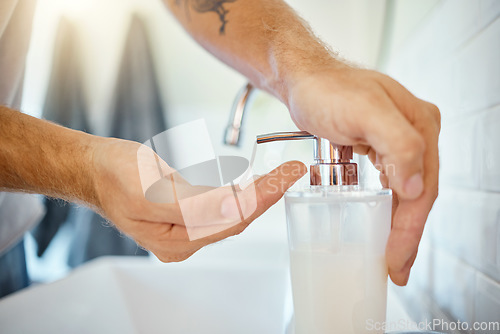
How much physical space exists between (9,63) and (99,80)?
1.33ft

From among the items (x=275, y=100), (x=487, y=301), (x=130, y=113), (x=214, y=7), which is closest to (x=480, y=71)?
(x=487, y=301)

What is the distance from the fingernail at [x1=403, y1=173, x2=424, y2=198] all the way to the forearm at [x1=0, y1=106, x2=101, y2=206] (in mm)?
261

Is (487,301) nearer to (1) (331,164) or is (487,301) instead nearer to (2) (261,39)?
(1) (331,164)

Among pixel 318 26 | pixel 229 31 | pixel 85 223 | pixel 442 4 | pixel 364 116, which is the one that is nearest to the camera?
pixel 364 116

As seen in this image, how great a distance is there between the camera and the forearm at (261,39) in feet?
1.05

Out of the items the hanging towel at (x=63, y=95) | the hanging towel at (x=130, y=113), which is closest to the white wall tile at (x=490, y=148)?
the hanging towel at (x=130, y=113)

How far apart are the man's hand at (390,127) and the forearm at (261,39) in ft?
0.11

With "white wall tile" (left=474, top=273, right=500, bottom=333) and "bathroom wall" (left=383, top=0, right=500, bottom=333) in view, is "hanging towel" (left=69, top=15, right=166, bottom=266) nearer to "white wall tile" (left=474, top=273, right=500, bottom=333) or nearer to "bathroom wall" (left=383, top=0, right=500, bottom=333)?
"bathroom wall" (left=383, top=0, right=500, bottom=333)

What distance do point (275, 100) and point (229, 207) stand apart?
0.49 meters

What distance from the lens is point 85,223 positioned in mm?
884

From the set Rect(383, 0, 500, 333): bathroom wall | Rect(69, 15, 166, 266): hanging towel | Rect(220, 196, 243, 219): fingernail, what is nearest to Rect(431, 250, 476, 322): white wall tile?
Rect(383, 0, 500, 333): bathroom wall

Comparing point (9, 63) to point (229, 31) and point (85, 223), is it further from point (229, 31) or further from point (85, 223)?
point (85, 223)

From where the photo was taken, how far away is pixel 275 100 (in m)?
0.74


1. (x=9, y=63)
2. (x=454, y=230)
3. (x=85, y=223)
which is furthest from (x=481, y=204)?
(x=85, y=223)
